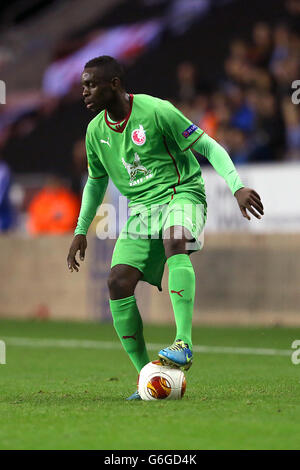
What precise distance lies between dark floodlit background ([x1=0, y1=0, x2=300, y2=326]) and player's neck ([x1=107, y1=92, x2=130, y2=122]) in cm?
685

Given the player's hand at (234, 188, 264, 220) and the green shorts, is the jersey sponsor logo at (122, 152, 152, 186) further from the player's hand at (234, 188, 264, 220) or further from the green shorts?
the player's hand at (234, 188, 264, 220)

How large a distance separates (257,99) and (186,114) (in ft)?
5.63

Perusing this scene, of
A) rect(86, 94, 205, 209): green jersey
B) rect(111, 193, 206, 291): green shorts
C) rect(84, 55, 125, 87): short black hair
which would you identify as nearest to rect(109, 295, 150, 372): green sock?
rect(111, 193, 206, 291): green shorts

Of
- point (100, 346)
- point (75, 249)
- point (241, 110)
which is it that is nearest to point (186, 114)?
point (241, 110)

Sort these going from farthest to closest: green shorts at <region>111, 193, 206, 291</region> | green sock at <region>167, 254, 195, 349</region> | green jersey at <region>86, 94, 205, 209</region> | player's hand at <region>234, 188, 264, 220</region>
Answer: green jersey at <region>86, 94, 205, 209</region>, green shorts at <region>111, 193, 206, 291</region>, green sock at <region>167, 254, 195, 349</region>, player's hand at <region>234, 188, 264, 220</region>

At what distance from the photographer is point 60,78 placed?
22422 mm

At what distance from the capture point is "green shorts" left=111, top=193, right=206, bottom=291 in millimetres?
5840

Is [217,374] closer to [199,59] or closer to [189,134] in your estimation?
[189,134]

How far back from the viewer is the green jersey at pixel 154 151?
5961mm

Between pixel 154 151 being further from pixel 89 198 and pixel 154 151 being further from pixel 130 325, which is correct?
pixel 130 325

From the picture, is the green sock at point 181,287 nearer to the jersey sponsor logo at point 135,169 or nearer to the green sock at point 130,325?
the green sock at point 130,325

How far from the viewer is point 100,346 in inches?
423

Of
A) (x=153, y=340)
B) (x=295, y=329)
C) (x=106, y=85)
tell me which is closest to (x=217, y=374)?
(x=106, y=85)
